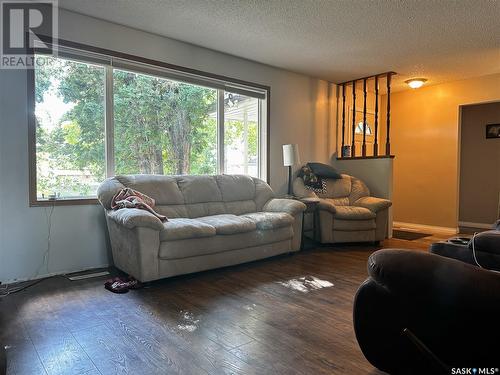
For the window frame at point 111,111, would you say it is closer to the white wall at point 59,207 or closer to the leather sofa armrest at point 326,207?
the white wall at point 59,207

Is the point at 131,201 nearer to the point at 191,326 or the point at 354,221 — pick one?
the point at 191,326

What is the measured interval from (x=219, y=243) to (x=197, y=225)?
1.01ft

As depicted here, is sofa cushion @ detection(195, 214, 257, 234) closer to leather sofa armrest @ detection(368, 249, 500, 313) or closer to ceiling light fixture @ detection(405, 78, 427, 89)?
leather sofa armrest @ detection(368, 249, 500, 313)

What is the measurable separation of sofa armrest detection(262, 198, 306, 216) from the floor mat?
6.92 feet

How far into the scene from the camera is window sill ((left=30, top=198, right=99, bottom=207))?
2.95 m

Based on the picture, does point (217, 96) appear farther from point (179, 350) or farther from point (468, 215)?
point (468, 215)

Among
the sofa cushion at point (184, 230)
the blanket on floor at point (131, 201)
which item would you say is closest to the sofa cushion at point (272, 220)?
the sofa cushion at point (184, 230)

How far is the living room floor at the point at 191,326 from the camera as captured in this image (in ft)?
5.32

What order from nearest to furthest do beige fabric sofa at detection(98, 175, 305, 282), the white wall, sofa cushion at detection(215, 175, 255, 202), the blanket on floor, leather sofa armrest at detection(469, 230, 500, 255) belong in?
1. leather sofa armrest at detection(469, 230, 500, 255)
2. beige fabric sofa at detection(98, 175, 305, 282)
3. the white wall
4. the blanket on floor
5. sofa cushion at detection(215, 175, 255, 202)

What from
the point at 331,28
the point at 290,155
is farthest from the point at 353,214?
the point at 331,28

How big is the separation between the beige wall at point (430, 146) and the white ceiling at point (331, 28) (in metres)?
0.73

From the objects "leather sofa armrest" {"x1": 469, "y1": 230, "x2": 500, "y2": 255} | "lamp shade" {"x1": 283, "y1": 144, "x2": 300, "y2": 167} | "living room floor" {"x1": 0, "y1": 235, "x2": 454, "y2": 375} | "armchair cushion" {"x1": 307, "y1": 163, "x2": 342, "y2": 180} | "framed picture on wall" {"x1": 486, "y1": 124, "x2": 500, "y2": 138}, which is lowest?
"living room floor" {"x1": 0, "y1": 235, "x2": 454, "y2": 375}

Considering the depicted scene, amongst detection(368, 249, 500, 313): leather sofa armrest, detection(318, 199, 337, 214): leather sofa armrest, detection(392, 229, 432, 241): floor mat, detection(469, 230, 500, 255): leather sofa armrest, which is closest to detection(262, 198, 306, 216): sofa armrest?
detection(318, 199, 337, 214): leather sofa armrest

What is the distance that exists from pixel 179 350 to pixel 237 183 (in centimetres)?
252
